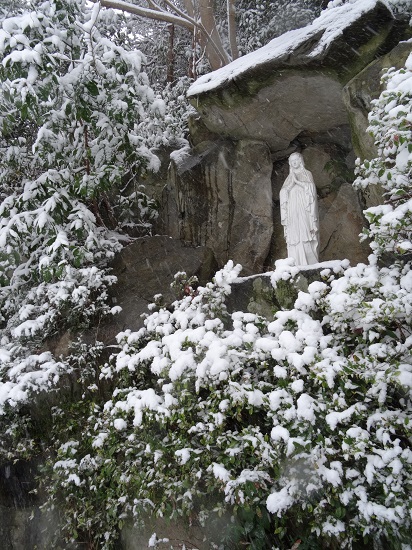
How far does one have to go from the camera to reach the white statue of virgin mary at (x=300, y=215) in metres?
5.46

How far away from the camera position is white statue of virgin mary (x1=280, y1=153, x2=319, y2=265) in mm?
5457

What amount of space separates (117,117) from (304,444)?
15.5 ft

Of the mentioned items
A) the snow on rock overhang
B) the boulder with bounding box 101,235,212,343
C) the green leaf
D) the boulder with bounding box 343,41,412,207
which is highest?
the snow on rock overhang

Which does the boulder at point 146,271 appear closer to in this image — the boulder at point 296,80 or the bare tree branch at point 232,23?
the boulder at point 296,80

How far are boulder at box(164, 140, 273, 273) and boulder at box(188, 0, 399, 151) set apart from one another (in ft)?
1.38

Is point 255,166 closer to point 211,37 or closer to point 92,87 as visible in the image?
point 92,87

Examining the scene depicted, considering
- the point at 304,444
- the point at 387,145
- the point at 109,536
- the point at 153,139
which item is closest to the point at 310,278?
the point at 387,145

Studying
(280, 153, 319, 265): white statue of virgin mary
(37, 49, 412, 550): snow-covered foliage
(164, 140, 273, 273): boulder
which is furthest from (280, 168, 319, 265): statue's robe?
(164, 140, 273, 273): boulder

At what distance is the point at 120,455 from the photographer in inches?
187

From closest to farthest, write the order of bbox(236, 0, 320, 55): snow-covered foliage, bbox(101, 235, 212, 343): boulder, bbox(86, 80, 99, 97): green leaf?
bbox(86, 80, 99, 97): green leaf
bbox(101, 235, 212, 343): boulder
bbox(236, 0, 320, 55): snow-covered foliage

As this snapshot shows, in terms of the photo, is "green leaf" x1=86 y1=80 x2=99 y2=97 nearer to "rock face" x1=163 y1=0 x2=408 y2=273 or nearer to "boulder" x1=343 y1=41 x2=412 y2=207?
"rock face" x1=163 y1=0 x2=408 y2=273

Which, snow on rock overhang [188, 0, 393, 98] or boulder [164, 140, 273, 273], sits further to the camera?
boulder [164, 140, 273, 273]

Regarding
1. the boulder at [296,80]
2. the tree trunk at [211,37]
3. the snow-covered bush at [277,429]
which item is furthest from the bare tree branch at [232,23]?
the snow-covered bush at [277,429]

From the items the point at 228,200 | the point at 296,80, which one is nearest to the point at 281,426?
the point at 228,200
